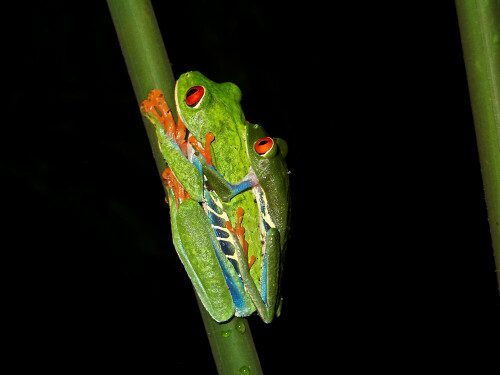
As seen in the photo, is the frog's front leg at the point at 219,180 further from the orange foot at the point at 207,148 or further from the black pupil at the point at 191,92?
the black pupil at the point at 191,92

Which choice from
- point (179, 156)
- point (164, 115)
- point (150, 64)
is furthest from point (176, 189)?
point (150, 64)

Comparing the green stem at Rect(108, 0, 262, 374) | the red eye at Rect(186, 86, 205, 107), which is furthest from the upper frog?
the green stem at Rect(108, 0, 262, 374)

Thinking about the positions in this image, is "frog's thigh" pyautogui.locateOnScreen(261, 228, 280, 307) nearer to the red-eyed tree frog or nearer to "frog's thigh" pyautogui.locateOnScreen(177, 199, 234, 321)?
the red-eyed tree frog

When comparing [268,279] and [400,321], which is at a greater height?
[268,279]

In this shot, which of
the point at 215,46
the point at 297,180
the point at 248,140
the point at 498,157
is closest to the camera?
the point at 498,157

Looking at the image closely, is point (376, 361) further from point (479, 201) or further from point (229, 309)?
point (229, 309)

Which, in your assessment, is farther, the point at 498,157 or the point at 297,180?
the point at 297,180

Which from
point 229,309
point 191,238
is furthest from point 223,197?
point 229,309
